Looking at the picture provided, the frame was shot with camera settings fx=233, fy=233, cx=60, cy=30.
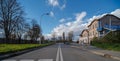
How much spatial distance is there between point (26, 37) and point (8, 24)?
4624 centimetres

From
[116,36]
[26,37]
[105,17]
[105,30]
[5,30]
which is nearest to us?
[116,36]

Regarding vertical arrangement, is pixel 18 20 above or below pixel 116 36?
above

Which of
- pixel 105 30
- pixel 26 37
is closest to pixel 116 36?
pixel 105 30

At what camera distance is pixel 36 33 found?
116 metres

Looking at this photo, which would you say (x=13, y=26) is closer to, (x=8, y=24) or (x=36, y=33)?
(x=8, y=24)

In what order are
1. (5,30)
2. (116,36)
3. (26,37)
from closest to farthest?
(116,36), (5,30), (26,37)

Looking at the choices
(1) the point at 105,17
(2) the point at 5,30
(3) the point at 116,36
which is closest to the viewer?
(3) the point at 116,36

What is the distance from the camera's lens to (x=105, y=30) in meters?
88.2

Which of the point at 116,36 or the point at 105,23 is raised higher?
the point at 105,23

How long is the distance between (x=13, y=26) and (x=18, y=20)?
89.9 inches

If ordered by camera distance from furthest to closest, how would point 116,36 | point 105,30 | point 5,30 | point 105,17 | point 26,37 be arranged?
point 26,37
point 105,17
point 105,30
point 5,30
point 116,36

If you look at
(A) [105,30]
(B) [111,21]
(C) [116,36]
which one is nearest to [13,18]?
(C) [116,36]

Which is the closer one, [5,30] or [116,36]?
[116,36]

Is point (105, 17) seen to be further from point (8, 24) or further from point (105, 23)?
point (8, 24)
